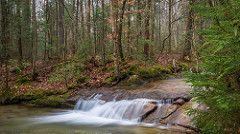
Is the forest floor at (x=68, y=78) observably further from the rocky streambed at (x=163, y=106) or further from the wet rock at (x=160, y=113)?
the wet rock at (x=160, y=113)

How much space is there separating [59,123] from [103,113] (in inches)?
83.7

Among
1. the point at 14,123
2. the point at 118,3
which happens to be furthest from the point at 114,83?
the point at 118,3

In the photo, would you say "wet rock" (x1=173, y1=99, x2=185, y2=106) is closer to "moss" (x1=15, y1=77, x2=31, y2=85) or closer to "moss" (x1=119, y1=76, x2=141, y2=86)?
"moss" (x1=119, y1=76, x2=141, y2=86)

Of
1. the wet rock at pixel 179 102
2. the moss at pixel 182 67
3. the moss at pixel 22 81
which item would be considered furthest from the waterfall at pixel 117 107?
the moss at pixel 182 67

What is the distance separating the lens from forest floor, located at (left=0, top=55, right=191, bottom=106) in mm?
10633

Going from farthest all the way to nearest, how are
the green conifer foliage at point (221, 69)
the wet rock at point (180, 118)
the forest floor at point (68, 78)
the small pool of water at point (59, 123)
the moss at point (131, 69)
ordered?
the moss at point (131, 69) → the forest floor at point (68, 78) → the small pool of water at point (59, 123) → the wet rock at point (180, 118) → the green conifer foliage at point (221, 69)

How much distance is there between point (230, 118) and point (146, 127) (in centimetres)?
337

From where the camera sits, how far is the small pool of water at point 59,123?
612 cm

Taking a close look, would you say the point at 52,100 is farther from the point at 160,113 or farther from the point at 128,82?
the point at 160,113

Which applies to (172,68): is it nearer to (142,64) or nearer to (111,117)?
(142,64)

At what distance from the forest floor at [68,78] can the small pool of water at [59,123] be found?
116 centimetres

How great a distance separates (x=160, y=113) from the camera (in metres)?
6.57

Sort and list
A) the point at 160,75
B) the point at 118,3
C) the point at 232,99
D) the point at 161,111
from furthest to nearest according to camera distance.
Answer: the point at 118,3 → the point at 160,75 → the point at 161,111 → the point at 232,99

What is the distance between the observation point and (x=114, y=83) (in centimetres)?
→ 1080
